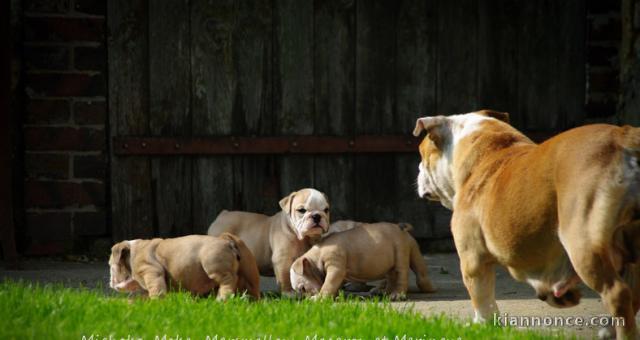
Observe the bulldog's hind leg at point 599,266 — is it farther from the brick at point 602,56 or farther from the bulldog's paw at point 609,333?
the brick at point 602,56

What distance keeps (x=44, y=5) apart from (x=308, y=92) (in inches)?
81.7

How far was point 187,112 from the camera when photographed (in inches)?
328

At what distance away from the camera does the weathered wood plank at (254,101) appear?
330 inches

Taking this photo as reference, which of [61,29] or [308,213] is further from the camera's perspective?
[61,29]

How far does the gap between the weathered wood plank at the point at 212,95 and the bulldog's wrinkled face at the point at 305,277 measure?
1822 mm

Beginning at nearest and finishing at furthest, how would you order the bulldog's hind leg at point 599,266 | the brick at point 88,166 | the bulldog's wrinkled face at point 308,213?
the bulldog's hind leg at point 599,266
the bulldog's wrinkled face at point 308,213
the brick at point 88,166

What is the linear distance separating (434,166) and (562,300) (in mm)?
1171

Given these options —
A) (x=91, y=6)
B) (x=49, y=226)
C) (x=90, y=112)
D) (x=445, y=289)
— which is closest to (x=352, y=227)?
(x=445, y=289)

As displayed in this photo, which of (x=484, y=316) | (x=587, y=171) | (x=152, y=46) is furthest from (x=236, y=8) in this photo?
(x=587, y=171)

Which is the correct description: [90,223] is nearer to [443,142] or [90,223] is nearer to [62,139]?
[62,139]

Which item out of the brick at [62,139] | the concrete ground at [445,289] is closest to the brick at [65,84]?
the brick at [62,139]

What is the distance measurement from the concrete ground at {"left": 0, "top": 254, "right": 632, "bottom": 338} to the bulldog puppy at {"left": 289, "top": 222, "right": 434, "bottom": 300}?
6.5 inches

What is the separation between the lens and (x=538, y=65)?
8.76m

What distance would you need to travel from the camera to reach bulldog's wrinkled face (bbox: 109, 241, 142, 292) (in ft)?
20.5
